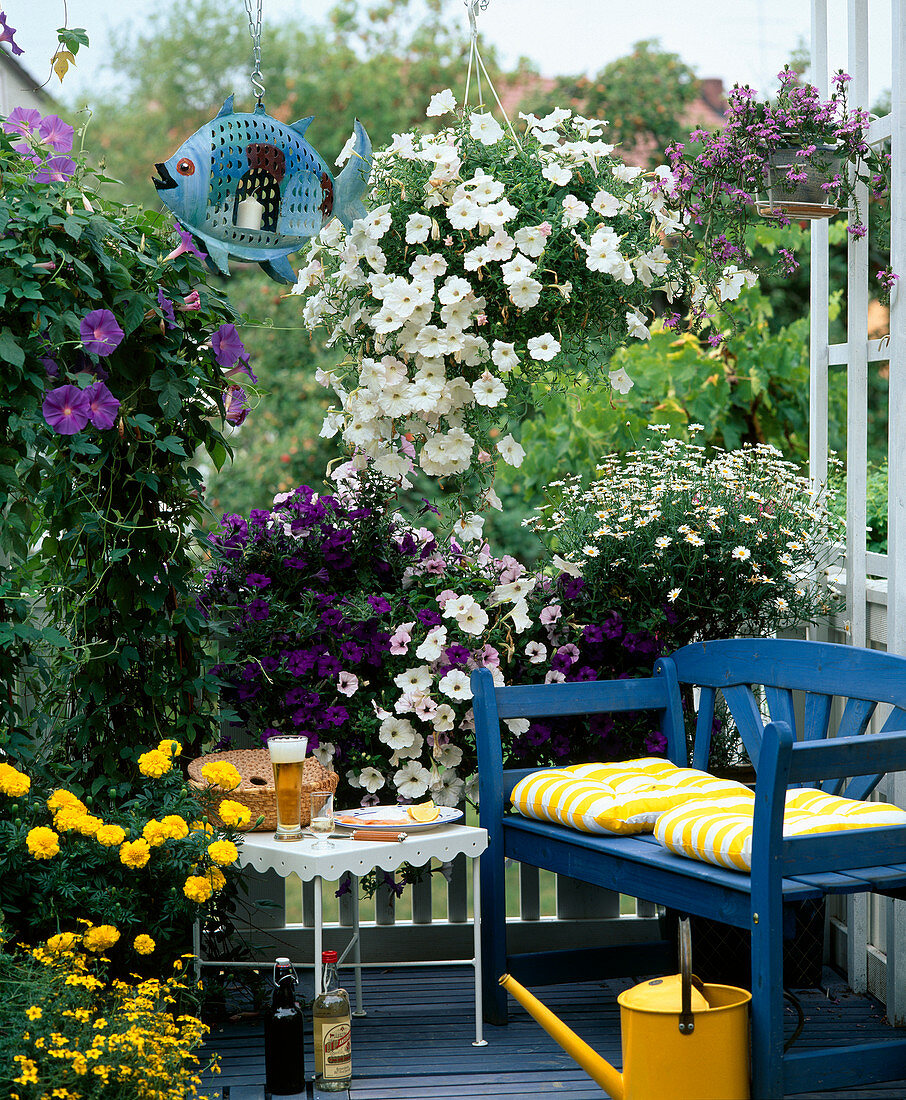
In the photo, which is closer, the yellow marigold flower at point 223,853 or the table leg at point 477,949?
the yellow marigold flower at point 223,853

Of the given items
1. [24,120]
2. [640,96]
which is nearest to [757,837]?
[24,120]

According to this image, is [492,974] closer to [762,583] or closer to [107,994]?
[107,994]

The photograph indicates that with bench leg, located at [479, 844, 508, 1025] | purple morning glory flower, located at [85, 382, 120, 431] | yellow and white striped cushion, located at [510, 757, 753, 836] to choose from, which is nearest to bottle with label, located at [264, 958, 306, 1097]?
bench leg, located at [479, 844, 508, 1025]

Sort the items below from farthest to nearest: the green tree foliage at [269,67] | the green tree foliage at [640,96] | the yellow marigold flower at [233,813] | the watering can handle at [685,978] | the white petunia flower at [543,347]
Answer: the green tree foliage at [269,67] < the green tree foliage at [640,96] < the white petunia flower at [543,347] < the yellow marigold flower at [233,813] < the watering can handle at [685,978]

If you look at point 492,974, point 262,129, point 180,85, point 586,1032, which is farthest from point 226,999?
point 180,85

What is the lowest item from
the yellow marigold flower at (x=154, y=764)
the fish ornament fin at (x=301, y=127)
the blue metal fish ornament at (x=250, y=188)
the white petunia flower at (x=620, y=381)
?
the yellow marigold flower at (x=154, y=764)

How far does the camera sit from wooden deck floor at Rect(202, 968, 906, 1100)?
7.93ft

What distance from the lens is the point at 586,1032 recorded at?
2723mm

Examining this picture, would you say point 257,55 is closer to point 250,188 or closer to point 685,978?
point 250,188

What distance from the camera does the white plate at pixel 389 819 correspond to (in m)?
2.55

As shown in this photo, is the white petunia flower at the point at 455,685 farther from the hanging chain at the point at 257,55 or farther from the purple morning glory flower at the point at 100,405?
the hanging chain at the point at 257,55

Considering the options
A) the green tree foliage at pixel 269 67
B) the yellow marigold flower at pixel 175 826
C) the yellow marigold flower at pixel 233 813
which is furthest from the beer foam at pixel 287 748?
the green tree foliage at pixel 269 67

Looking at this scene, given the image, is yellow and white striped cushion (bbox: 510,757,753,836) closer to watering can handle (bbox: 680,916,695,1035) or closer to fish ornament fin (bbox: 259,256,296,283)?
watering can handle (bbox: 680,916,695,1035)

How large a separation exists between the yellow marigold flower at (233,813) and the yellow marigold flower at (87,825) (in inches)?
9.3
